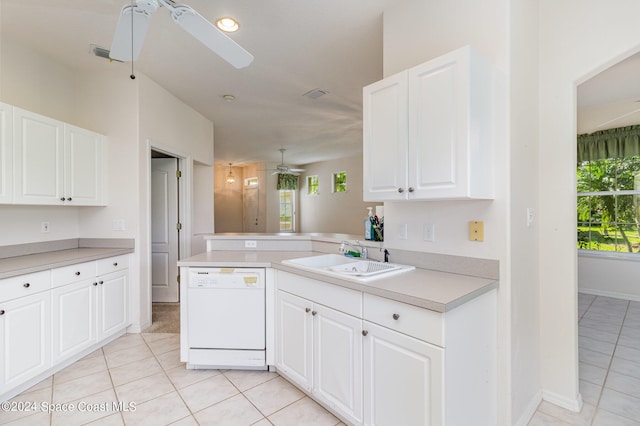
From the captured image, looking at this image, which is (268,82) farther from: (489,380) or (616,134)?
(616,134)

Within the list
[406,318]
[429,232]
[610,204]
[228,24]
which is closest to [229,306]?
[406,318]

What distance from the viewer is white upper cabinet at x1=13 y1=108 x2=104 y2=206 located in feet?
8.02

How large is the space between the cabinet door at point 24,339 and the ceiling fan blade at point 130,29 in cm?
181

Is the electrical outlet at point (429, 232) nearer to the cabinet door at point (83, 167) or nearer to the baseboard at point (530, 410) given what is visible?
the baseboard at point (530, 410)

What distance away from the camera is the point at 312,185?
9.13 m

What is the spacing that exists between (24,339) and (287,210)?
292 inches

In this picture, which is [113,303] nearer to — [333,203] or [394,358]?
[394,358]

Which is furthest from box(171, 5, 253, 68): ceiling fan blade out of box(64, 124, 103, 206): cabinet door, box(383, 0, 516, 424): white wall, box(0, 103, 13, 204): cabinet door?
box(64, 124, 103, 206): cabinet door

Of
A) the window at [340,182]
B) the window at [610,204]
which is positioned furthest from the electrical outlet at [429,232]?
the window at [340,182]

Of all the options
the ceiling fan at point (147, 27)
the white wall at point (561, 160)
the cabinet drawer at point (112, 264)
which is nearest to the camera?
the ceiling fan at point (147, 27)

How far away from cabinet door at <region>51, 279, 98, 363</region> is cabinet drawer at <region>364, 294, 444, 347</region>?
95.2 inches

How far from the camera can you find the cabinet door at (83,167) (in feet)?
9.35

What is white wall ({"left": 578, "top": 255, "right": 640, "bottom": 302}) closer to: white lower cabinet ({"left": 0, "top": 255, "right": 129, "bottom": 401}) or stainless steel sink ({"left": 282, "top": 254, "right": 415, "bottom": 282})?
stainless steel sink ({"left": 282, "top": 254, "right": 415, "bottom": 282})

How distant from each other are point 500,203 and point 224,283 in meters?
1.94
